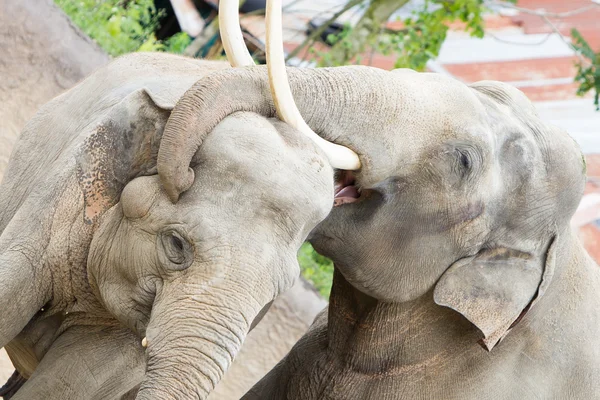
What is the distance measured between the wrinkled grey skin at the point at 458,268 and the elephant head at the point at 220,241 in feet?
0.97

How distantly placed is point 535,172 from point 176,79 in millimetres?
827

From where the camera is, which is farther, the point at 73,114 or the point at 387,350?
the point at 387,350

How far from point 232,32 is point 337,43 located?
392cm

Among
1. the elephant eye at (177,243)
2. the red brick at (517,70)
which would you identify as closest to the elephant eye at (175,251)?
the elephant eye at (177,243)

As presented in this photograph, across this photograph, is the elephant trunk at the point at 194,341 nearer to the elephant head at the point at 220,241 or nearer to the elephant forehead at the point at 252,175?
the elephant head at the point at 220,241

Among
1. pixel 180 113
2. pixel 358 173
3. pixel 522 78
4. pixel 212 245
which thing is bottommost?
pixel 522 78

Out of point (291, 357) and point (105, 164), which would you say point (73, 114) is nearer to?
point (105, 164)

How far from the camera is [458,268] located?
2.70 metres

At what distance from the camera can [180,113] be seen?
2.12 m

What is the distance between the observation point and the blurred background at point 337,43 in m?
4.56

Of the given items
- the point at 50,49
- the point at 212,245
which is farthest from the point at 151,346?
the point at 50,49

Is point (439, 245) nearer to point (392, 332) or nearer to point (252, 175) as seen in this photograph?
point (392, 332)

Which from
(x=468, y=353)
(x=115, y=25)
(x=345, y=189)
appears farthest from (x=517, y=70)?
(x=345, y=189)

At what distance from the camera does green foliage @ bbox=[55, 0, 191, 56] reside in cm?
546
